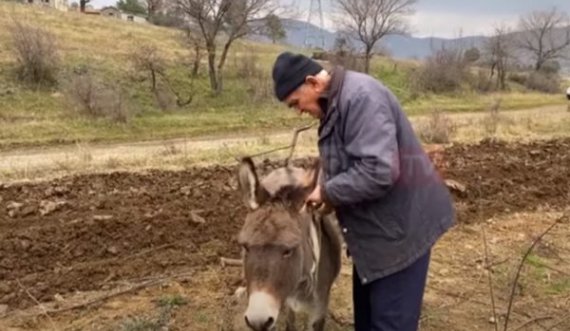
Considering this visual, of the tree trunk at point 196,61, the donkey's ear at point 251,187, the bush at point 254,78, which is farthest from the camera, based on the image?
the tree trunk at point 196,61

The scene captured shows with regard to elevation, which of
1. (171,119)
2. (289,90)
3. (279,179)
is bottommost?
(171,119)

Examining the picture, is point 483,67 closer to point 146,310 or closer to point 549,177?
point 549,177

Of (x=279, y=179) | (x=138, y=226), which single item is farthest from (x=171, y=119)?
(x=279, y=179)

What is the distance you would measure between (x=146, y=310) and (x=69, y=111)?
20.8 meters

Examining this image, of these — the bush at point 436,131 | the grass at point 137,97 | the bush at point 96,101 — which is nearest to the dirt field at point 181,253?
the bush at point 436,131

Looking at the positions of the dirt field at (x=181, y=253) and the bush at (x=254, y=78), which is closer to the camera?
the dirt field at (x=181, y=253)

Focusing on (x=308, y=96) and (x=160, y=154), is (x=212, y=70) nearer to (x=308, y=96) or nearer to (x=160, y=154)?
(x=160, y=154)

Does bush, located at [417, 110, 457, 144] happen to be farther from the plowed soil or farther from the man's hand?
the man's hand

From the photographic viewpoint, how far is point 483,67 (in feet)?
183

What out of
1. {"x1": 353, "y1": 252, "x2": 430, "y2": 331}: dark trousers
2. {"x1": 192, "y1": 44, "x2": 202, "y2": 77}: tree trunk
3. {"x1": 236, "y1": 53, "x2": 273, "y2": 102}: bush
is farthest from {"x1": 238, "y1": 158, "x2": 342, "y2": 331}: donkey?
{"x1": 192, "y1": 44, "x2": 202, "y2": 77}: tree trunk

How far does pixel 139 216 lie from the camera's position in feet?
29.2

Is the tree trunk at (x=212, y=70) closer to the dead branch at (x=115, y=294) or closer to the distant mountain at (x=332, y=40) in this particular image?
the distant mountain at (x=332, y=40)

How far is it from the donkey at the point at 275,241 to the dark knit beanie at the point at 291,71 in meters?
0.44

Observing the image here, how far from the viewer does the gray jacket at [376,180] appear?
11.2 ft
